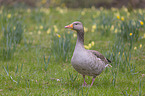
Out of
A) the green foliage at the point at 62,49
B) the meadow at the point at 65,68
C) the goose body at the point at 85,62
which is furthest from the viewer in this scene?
the green foliage at the point at 62,49

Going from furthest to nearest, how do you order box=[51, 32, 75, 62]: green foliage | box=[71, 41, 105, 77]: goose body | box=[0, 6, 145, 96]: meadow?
box=[51, 32, 75, 62]: green foliage
box=[0, 6, 145, 96]: meadow
box=[71, 41, 105, 77]: goose body

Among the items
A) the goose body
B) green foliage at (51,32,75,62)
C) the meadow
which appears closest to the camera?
the goose body

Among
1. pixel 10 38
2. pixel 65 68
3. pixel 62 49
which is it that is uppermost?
pixel 10 38

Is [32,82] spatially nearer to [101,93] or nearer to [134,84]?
[101,93]

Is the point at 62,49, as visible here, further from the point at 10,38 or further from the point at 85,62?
the point at 85,62

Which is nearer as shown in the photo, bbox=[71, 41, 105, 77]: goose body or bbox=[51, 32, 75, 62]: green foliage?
bbox=[71, 41, 105, 77]: goose body

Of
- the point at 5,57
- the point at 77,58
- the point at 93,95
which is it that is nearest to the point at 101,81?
the point at 93,95

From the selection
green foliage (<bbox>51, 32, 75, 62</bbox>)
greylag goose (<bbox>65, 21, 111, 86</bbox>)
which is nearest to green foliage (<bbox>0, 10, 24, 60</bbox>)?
green foliage (<bbox>51, 32, 75, 62</bbox>)

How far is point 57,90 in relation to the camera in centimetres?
370

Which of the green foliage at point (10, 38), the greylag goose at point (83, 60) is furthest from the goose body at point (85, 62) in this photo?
the green foliage at point (10, 38)

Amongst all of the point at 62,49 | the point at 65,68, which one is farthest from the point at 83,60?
the point at 62,49

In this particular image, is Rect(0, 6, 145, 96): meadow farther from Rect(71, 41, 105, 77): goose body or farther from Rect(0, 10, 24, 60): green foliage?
Rect(71, 41, 105, 77): goose body

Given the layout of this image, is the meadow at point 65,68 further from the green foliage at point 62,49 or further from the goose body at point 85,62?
the goose body at point 85,62

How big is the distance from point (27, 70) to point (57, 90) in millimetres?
1332
